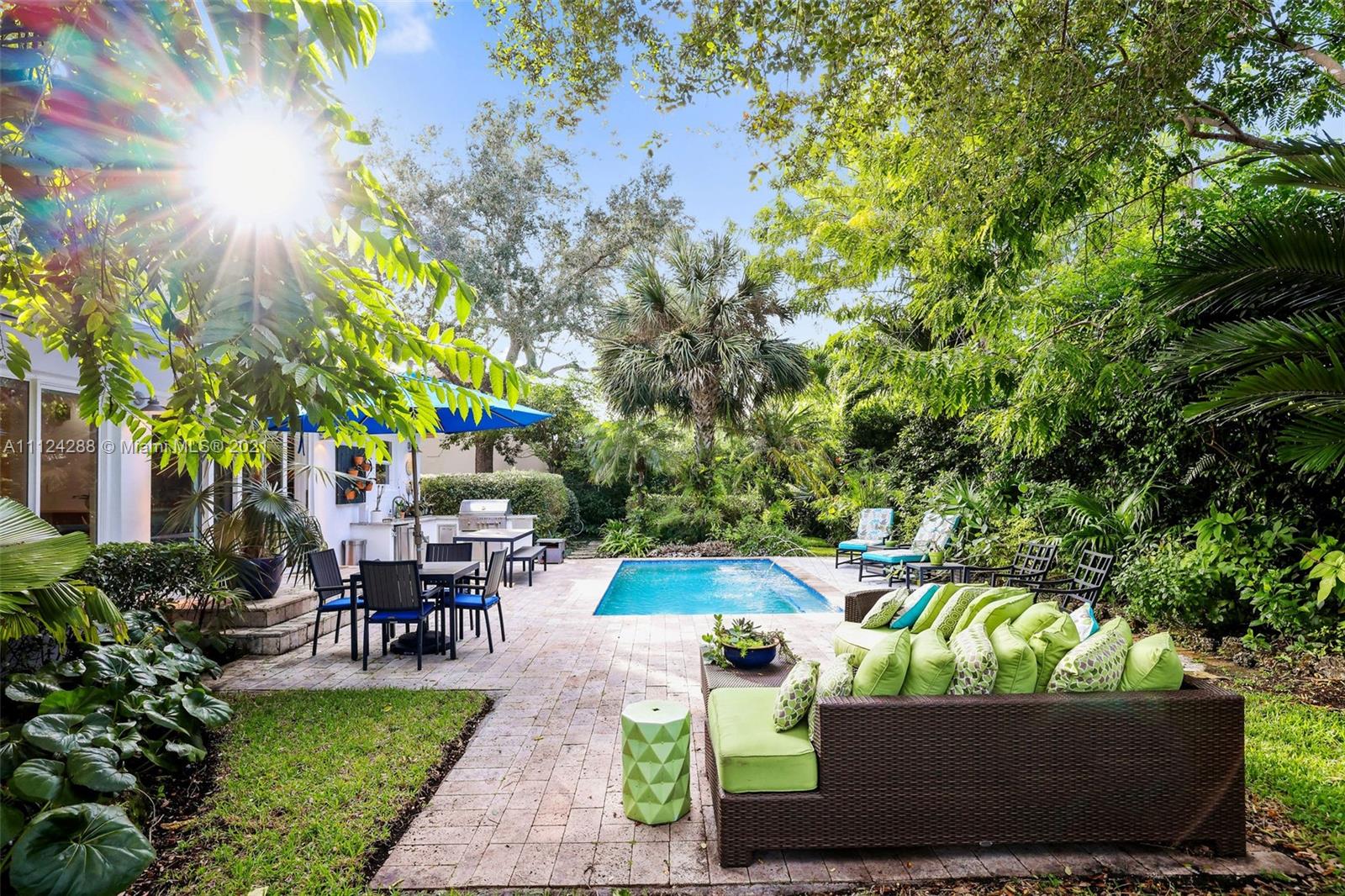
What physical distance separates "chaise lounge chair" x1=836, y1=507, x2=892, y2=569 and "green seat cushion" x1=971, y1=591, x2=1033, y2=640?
7.46 metres

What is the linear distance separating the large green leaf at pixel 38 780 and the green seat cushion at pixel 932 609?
4337 mm

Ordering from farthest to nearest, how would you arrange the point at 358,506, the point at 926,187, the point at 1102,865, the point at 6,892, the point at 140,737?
the point at 358,506 → the point at 926,187 → the point at 140,737 → the point at 1102,865 → the point at 6,892

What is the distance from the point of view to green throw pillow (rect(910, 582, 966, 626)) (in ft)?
15.3

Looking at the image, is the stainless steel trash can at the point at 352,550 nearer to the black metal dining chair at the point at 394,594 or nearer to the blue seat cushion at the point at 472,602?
the blue seat cushion at the point at 472,602

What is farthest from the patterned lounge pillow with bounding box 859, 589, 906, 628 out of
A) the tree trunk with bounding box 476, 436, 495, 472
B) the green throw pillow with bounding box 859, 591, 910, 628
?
the tree trunk with bounding box 476, 436, 495, 472

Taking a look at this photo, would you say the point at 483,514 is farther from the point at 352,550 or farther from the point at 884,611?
the point at 884,611

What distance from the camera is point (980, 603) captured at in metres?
4.21

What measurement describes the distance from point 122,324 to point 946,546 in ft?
31.7

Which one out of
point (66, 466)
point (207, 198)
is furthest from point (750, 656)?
point (66, 466)

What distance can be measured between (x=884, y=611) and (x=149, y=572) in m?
5.66

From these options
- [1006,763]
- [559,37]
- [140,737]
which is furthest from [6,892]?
[559,37]

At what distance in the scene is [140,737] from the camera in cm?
359

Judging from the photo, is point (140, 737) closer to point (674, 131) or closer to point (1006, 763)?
point (1006, 763)

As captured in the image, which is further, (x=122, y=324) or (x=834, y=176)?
(x=834, y=176)
